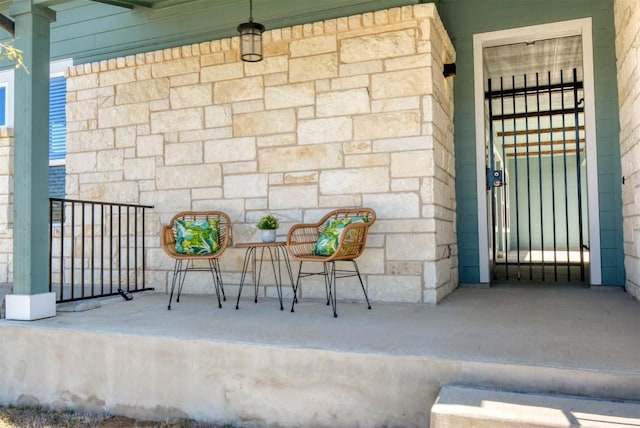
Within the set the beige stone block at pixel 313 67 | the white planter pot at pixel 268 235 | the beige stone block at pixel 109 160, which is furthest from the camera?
the beige stone block at pixel 109 160

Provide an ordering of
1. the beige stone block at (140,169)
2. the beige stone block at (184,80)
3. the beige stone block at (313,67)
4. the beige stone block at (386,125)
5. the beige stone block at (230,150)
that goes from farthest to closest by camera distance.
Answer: the beige stone block at (140,169) → the beige stone block at (184,80) → the beige stone block at (230,150) → the beige stone block at (313,67) → the beige stone block at (386,125)

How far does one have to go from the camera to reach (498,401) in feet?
5.85

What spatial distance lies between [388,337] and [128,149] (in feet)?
10.3

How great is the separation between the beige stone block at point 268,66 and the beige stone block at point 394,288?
1815 millimetres

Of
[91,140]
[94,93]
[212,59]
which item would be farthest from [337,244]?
[94,93]

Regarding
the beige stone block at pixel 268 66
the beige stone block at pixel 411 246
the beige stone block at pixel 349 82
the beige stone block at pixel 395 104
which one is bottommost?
the beige stone block at pixel 411 246

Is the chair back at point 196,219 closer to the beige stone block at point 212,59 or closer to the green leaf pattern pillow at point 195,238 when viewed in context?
the green leaf pattern pillow at point 195,238

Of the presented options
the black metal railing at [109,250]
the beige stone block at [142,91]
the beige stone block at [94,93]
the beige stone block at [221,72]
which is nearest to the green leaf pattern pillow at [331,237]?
the beige stone block at [221,72]

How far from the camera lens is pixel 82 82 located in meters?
4.74

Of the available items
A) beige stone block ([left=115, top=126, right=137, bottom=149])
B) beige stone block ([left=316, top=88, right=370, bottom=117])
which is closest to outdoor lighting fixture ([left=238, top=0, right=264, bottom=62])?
beige stone block ([left=316, top=88, right=370, bottom=117])

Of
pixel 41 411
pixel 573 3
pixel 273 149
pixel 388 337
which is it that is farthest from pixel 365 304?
pixel 573 3

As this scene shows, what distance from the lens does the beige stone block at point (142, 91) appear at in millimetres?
4391

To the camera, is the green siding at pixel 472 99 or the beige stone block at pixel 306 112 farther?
Result: the green siding at pixel 472 99

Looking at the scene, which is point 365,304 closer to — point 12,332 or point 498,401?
point 498,401
